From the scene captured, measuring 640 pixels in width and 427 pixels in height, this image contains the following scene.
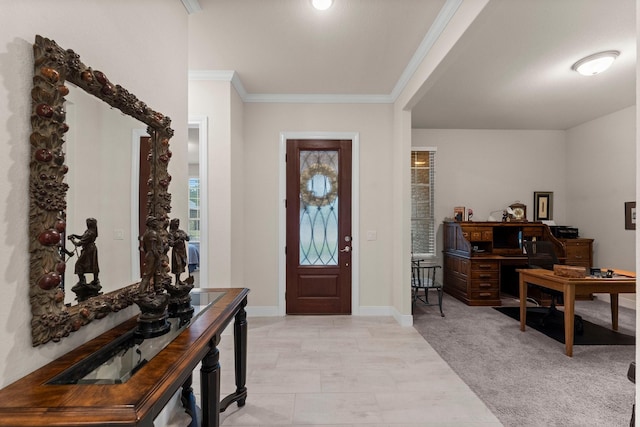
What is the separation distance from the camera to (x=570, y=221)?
18.9 ft

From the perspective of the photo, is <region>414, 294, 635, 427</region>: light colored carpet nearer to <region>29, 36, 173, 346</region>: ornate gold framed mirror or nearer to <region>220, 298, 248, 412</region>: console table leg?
<region>220, 298, 248, 412</region>: console table leg

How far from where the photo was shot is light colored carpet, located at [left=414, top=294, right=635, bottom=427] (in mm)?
2125

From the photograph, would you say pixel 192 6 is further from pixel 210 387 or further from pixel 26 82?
pixel 210 387

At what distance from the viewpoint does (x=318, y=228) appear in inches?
165

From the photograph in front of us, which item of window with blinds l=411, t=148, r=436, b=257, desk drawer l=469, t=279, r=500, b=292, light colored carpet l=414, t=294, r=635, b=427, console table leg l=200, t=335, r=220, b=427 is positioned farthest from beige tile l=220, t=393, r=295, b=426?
window with blinds l=411, t=148, r=436, b=257

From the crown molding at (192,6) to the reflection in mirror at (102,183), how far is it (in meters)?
1.20

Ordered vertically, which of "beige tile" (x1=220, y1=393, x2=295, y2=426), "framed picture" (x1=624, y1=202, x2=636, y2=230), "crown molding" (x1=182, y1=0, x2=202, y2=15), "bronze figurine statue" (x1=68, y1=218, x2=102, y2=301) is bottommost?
"beige tile" (x1=220, y1=393, x2=295, y2=426)

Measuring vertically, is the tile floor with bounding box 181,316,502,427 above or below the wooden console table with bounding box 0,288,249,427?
below

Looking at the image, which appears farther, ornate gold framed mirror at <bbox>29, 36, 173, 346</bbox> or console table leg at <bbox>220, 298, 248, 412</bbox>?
console table leg at <bbox>220, 298, 248, 412</bbox>

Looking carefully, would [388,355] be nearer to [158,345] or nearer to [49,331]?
[158,345]

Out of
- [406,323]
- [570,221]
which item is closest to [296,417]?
[406,323]

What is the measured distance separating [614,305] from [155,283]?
4.85 meters

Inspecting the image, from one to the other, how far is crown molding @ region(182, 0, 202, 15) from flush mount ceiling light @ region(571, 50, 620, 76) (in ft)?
12.4

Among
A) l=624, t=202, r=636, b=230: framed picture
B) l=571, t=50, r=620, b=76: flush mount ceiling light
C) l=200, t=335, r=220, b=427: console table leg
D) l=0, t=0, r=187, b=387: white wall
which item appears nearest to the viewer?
l=0, t=0, r=187, b=387: white wall
